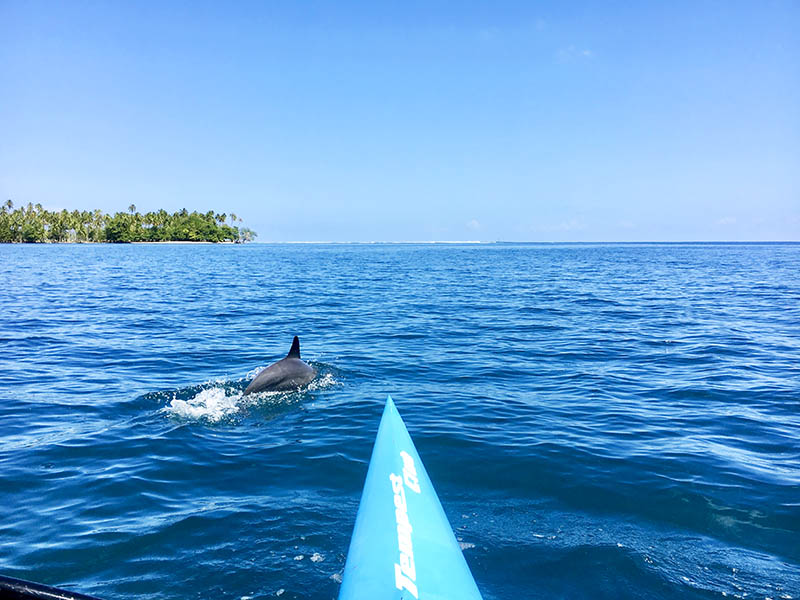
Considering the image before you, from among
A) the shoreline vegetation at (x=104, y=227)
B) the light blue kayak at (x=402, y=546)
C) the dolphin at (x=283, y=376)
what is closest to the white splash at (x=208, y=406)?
the dolphin at (x=283, y=376)

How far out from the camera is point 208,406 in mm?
10109

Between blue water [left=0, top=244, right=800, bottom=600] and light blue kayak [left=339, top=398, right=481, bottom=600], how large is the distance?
607 mm

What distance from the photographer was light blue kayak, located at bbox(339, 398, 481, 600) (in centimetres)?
399

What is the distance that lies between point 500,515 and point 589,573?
1.28 metres

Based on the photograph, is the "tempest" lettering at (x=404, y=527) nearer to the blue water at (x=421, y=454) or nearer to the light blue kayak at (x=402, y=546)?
the light blue kayak at (x=402, y=546)

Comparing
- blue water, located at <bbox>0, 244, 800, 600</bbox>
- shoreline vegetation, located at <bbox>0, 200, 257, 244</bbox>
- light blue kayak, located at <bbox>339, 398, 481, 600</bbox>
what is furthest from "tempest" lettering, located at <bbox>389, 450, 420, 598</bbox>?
shoreline vegetation, located at <bbox>0, 200, 257, 244</bbox>

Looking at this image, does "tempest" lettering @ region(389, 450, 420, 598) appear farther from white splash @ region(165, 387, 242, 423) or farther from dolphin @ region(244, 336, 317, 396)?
dolphin @ region(244, 336, 317, 396)

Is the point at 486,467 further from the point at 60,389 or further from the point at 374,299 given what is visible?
the point at 374,299

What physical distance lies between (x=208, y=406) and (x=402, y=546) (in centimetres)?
673

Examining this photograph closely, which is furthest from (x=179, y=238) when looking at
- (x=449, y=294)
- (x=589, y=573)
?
(x=589, y=573)

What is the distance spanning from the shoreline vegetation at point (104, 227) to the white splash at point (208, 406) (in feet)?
548

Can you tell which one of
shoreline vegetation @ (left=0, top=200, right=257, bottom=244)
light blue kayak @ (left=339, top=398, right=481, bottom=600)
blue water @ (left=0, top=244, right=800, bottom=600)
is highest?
shoreline vegetation @ (left=0, top=200, right=257, bottom=244)

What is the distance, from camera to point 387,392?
11484 mm

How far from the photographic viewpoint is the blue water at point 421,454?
5.11 m
